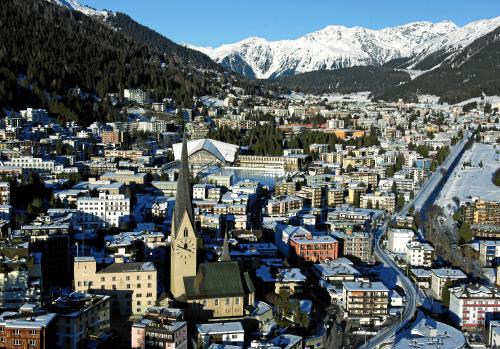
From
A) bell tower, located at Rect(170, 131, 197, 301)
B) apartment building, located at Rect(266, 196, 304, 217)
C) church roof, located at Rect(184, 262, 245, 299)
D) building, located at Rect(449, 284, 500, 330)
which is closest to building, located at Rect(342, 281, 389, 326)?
building, located at Rect(449, 284, 500, 330)

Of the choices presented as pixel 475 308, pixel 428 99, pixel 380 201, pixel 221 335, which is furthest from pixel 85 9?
pixel 221 335

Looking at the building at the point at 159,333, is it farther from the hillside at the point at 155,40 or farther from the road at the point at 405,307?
the hillside at the point at 155,40

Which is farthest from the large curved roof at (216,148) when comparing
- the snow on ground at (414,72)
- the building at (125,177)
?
the snow on ground at (414,72)

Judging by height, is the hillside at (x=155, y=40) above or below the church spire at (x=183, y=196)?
above

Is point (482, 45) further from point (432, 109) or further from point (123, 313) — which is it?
point (123, 313)

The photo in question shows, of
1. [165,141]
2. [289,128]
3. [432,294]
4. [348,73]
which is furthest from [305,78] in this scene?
[432,294]

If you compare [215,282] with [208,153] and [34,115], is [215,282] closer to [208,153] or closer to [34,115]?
[208,153]
